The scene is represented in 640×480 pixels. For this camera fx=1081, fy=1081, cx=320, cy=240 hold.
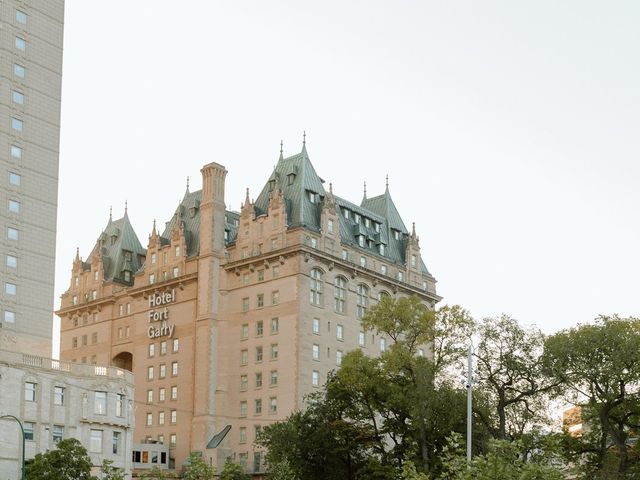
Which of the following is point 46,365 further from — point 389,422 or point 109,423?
point 389,422

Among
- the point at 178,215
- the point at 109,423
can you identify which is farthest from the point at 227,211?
the point at 109,423

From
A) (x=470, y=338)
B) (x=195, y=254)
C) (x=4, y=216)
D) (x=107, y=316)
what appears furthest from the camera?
(x=107, y=316)

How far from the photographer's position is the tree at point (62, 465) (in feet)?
252

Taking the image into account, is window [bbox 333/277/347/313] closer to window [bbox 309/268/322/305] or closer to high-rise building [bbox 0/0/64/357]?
window [bbox 309/268/322/305]

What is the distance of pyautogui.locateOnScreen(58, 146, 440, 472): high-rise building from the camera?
125m

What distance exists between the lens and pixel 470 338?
273ft

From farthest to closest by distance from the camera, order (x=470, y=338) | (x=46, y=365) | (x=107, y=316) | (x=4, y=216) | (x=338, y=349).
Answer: (x=107, y=316), (x=338, y=349), (x=4, y=216), (x=46, y=365), (x=470, y=338)

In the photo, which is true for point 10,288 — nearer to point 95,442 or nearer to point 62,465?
point 95,442

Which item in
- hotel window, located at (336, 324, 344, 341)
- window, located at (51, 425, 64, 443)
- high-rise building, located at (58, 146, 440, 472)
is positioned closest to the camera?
window, located at (51, 425, 64, 443)

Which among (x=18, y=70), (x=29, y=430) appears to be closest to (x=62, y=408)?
(x=29, y=430)

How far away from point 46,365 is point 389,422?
2982 centimetres

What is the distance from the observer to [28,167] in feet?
355

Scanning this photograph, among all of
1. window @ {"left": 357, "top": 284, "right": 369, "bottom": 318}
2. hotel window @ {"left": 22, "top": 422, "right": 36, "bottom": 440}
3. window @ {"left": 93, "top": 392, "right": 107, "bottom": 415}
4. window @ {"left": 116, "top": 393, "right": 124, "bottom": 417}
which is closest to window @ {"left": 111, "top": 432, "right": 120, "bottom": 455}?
window @ {"left": 116, "top": 393, "right": 124, "bottom": 417}

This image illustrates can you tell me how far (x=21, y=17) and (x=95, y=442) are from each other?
44.8m
